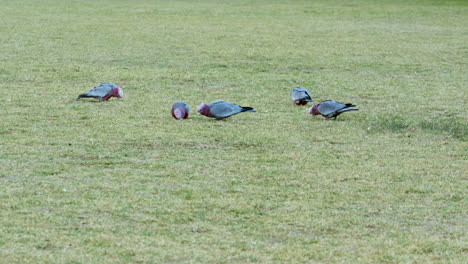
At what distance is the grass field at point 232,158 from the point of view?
13.9 ft

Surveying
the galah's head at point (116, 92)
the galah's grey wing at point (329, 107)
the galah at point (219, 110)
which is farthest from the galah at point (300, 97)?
the galah's head at point (116, 92)

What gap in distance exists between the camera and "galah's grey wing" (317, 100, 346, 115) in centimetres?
752

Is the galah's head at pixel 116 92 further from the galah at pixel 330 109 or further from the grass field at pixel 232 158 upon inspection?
the galah at pixel 330 109

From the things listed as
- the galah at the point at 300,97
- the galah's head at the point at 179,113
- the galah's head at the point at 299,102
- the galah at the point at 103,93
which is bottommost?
the galah's head at the point at 299,102

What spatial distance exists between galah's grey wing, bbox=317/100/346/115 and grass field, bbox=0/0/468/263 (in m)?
0.13

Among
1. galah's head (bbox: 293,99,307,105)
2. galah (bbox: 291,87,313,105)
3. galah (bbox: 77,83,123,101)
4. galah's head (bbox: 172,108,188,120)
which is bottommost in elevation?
galah's head (bbox: 293,99,307,105)

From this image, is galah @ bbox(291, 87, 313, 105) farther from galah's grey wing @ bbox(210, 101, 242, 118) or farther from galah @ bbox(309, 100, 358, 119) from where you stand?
galah's grey wing @ bbox(210, 101, 242, 118)

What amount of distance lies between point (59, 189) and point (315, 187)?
151 centimetres

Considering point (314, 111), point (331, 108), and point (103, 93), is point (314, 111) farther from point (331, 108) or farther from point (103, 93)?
point (103, 93)

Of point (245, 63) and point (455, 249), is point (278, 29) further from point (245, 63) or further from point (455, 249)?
point (455, 249)

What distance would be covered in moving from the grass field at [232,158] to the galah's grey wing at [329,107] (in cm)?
13

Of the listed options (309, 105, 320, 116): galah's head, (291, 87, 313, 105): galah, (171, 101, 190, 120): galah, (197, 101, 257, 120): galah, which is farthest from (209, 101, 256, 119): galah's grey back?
(291, 87, 313, 105): galah

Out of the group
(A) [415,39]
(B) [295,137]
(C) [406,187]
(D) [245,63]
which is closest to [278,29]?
(A) [415,39]

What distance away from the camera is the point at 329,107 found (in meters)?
7.56
